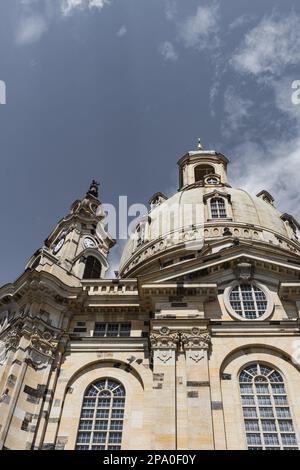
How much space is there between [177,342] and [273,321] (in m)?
4.75

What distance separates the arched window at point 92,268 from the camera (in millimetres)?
30750

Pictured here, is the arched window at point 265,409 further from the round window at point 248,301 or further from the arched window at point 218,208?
the arched window at point 218,208

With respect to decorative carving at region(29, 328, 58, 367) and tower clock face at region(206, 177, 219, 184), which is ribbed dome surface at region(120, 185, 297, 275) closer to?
tower clock face at region(206, 177, 219, 184)

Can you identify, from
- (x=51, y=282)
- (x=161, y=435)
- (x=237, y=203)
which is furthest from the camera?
(x=237, y=203)

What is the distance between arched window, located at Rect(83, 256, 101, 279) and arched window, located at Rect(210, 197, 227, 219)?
515 inches

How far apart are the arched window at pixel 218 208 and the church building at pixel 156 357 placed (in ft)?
50.6

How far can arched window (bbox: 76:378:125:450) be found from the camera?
63.4ft

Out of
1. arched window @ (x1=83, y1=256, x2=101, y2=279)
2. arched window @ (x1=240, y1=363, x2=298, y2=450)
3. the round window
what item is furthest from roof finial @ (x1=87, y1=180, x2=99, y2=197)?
arched window @ (x1=240, y1=363, x2=298, y2=450)

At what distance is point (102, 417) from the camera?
20.2 meters

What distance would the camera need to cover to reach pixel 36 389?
20.3 m

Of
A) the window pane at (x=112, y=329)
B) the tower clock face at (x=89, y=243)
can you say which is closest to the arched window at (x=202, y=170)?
the tower clock face at (x=89, y=243)
